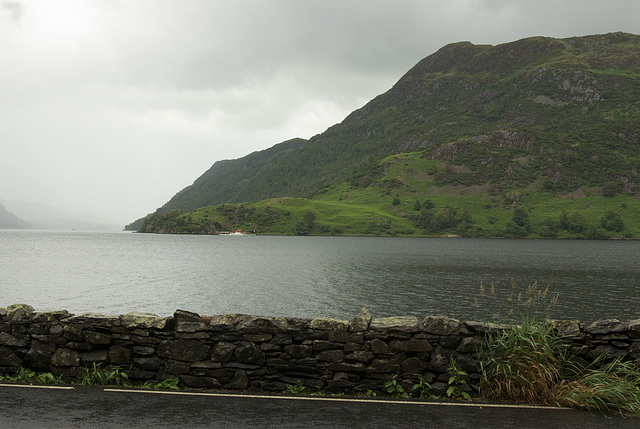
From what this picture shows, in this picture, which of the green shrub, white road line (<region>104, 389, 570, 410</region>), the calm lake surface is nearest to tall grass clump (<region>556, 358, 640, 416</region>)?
white road line (<region>104, 389, 570, 410</region>)

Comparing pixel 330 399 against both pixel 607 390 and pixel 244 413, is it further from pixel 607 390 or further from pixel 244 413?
pixel 607 390

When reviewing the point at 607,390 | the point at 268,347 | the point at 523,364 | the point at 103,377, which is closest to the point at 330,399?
the point at 268,347

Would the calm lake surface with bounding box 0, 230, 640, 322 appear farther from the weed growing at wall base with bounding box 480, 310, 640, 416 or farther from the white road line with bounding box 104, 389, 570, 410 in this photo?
the white road line with bounding box 104, 389, 570, 410

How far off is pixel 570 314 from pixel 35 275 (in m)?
75.3

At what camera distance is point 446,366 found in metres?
9.13

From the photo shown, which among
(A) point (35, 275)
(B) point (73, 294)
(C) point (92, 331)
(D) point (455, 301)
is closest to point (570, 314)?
(D) point (455, 301)

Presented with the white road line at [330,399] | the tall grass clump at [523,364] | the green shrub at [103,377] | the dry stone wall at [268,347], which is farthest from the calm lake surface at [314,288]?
the green shrub at [103,377]

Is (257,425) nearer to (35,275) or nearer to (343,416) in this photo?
(343,416)

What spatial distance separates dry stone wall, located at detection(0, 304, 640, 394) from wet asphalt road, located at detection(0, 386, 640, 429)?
731 mm

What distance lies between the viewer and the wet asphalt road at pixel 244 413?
727cm

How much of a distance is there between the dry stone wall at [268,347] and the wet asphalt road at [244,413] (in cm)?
73

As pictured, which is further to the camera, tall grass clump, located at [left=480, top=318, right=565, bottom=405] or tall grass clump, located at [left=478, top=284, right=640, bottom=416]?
tall grass clump, located at [left=480, top=318, right=565, bottom=405]

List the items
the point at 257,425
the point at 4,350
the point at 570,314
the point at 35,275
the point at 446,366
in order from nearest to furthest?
the point at 257,425
the point at 446,366
the point at 4,350
the point at 570,314
the point at 35,275

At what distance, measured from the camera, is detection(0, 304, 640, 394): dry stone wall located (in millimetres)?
9195
